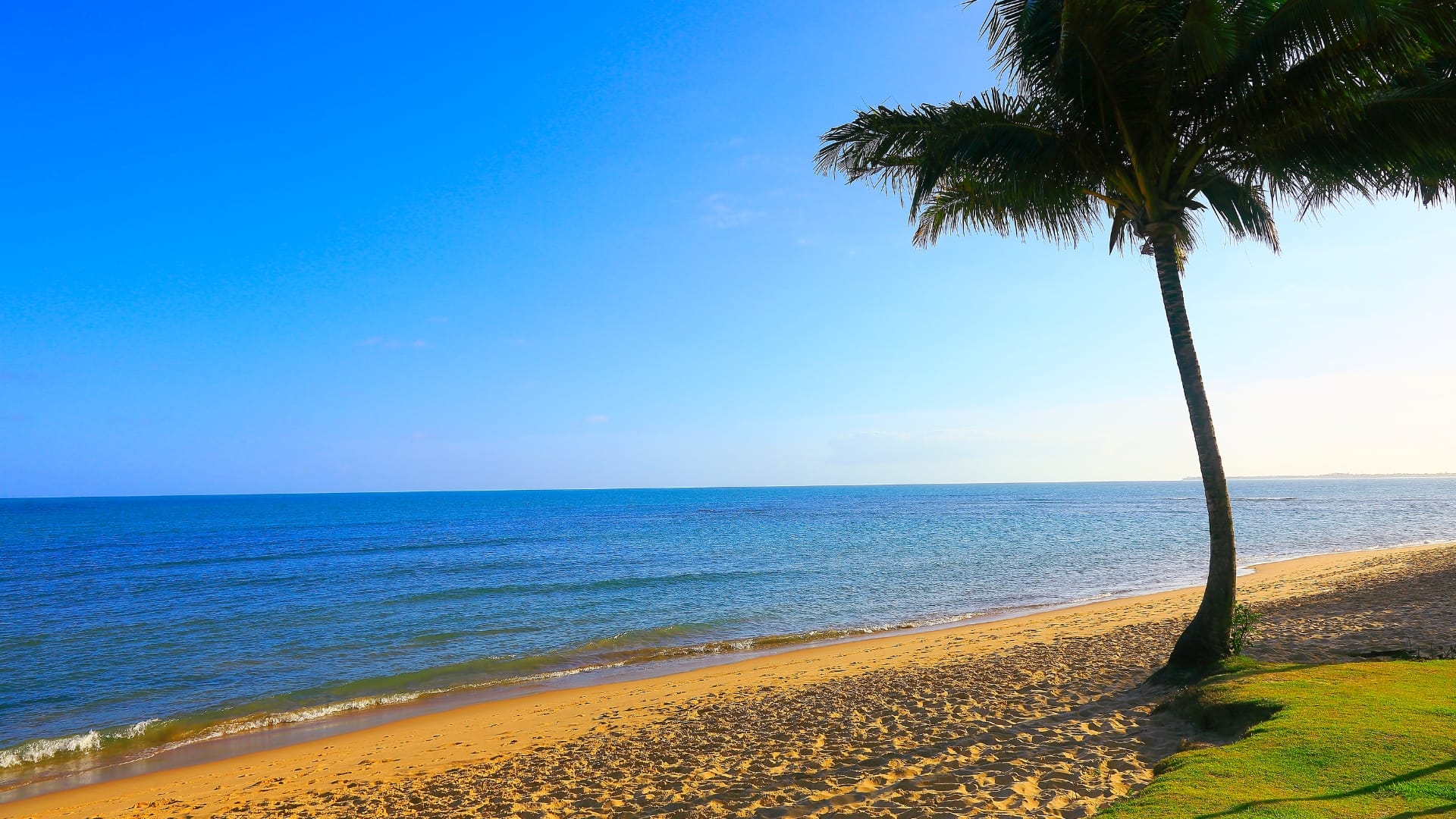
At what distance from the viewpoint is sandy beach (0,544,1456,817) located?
6.52 metres

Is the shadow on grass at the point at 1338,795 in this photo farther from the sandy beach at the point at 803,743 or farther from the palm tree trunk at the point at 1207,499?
the palm tree trunk at the point at 1207,499

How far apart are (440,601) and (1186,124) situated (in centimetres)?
2412

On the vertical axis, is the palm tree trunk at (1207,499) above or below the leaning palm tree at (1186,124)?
below

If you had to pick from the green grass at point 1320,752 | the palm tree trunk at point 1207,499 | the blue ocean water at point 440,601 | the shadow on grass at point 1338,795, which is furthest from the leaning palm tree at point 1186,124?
the blue ocean water at point 440,601

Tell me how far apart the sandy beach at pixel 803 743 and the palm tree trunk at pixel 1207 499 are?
36.7 inches

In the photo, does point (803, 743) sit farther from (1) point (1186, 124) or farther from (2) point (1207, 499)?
(1) point (1186, 124)

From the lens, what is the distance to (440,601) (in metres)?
25.0

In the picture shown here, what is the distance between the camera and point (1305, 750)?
539cm

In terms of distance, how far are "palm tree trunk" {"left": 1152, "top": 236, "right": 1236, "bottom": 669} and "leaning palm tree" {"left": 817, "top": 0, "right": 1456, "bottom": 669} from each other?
0.7 inches

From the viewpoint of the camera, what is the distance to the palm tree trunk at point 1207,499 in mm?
8773

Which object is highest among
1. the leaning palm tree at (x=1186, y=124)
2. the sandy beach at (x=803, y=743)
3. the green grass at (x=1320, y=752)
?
the leaning palm tree at (x=1186, y=124)

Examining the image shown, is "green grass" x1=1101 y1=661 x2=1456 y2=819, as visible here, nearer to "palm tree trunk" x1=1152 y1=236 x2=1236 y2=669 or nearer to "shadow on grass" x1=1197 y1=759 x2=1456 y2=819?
"shadow on grass" x1=1197 y1=759 x2=1456 y2=819

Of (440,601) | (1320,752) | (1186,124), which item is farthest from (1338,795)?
(440,601)

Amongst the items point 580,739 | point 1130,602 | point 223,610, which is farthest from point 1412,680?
point 223,610
